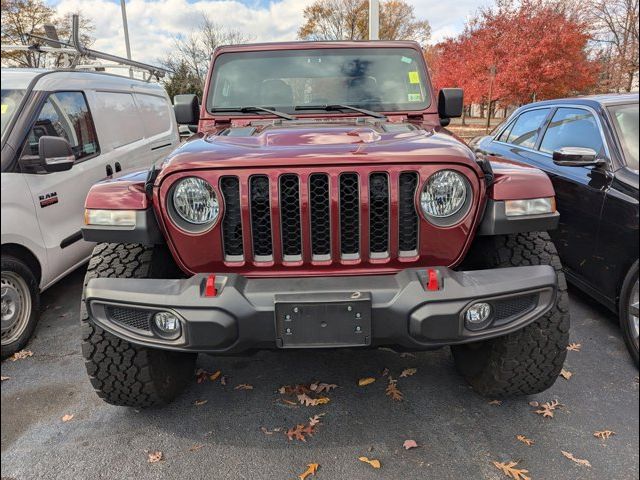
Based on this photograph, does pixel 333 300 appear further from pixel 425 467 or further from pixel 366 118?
pixel 366 118

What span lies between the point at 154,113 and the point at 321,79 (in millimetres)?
3560

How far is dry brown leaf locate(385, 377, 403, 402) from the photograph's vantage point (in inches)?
111

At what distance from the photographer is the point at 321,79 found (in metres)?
3.46

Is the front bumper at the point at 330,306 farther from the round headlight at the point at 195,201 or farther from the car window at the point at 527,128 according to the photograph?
the car window at the point at 527,128

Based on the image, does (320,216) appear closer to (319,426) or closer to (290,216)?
(290,216)

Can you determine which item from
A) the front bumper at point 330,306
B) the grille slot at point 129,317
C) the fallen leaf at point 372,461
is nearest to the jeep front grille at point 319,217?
the front bumper at point 330,306

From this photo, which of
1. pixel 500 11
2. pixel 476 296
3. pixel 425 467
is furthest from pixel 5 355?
pixel 500 11

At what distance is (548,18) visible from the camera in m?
2.01

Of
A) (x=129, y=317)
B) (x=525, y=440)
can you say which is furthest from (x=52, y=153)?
(x=525, y=440)

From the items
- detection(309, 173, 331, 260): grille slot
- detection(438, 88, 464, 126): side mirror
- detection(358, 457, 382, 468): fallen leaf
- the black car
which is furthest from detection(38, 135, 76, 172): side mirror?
detection(438, 88, 464, 126): side mirror

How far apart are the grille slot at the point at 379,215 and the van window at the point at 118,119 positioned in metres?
3.58

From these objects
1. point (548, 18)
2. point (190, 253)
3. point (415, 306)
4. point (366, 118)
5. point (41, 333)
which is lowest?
point (41, 333)

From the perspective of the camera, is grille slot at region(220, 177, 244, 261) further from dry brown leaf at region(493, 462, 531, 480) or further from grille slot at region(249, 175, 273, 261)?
dry brown leaf at region(493, 462, 531, 480)

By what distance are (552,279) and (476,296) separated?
0.40 metres
